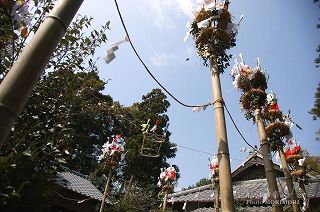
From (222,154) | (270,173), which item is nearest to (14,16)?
(222,154)

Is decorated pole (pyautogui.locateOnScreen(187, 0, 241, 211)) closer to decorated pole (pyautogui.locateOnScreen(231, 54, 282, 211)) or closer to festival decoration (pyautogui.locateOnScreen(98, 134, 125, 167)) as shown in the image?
decorated pole (pyautogui.locateOnScreen(231, 54, 282, 211))

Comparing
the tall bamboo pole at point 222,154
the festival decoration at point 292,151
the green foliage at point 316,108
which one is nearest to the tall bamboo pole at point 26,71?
the tall bamboo pole at point 222,154

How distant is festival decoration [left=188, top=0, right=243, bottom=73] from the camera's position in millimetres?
3924

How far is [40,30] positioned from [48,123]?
2.76 meters

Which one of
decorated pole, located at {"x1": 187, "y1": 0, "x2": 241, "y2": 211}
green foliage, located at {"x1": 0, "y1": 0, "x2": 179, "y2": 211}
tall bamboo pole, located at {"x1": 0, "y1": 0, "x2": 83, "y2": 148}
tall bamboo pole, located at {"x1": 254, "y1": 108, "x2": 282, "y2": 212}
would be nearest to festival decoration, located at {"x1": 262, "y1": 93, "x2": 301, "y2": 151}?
tall bamboo pole, located at {"x1": 254, "y1": 108, "x2": 282, "y2": 212}

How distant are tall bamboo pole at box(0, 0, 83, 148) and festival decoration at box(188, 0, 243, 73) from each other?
2.87m

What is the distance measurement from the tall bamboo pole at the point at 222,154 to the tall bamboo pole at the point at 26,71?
214cm

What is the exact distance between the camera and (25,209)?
2.90 meters

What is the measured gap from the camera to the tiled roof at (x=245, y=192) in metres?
14.3

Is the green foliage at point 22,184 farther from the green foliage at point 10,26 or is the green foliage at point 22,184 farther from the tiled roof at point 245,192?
the tiled roof at point 245,192

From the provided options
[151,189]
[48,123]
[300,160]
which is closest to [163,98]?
[151,189]

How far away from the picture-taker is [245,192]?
16219mm

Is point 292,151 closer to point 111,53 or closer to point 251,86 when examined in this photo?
point 251,86

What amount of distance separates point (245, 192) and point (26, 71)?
16.7m
